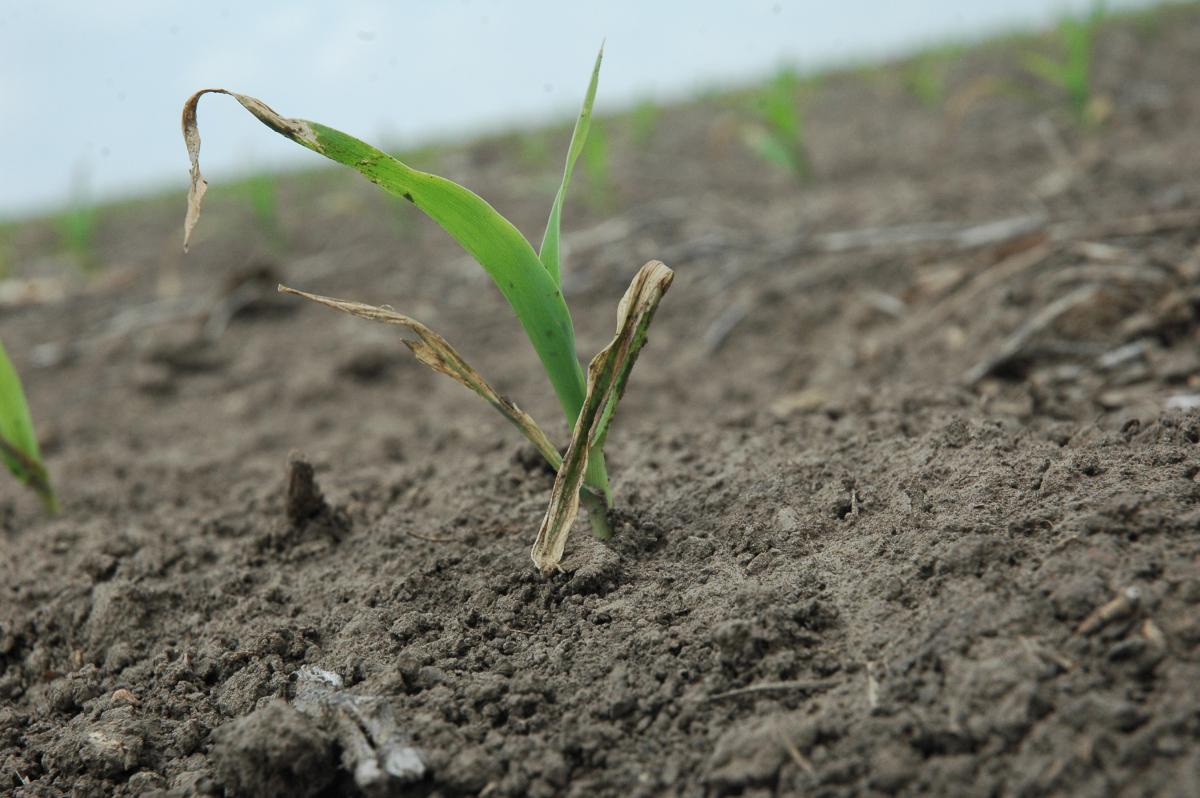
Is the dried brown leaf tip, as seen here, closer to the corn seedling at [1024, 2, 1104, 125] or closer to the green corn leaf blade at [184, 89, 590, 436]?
the green corn leaf blade at [184, 89, 590, 436]

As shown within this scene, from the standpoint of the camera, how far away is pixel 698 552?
1.08m

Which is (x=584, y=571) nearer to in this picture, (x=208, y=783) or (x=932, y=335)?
(x=208, y=783)

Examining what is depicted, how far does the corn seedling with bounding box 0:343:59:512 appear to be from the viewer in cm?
154

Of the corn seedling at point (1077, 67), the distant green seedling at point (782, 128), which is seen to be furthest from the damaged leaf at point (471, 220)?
the corn seedling at point (1077, 67)

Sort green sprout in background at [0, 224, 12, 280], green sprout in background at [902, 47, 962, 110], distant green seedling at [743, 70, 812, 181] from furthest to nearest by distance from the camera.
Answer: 1. green sprout in background at [902, 47, 962, 110]
2. green sprout in background at [0, 224, 12, 280]
3. distant green seedling at [743, 70, 812, 181]

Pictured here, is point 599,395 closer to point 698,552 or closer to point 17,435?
point 698,552

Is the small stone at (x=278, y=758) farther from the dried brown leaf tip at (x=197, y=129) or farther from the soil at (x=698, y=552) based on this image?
the dried brown leaf tip at (x=197, y=129)

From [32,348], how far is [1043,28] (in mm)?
7934

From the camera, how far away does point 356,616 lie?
107 centimetres

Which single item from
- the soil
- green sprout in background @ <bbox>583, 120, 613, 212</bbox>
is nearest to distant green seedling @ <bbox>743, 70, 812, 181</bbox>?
green sprout in background @ <bbox>583, 120, 613, 212</bbox>

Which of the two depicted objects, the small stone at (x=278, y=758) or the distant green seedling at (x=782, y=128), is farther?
the distant green seedling at (x=782, y=128)

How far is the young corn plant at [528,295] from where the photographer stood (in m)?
0.92

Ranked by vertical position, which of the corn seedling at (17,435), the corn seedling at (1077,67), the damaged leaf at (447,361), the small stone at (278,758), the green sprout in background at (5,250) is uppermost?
the corn seedling at (1077,67)

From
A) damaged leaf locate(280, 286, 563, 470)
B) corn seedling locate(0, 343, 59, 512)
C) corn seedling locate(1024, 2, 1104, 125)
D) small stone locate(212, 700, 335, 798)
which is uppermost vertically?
corn seedling locate(1024, 2, 1104, 125)
